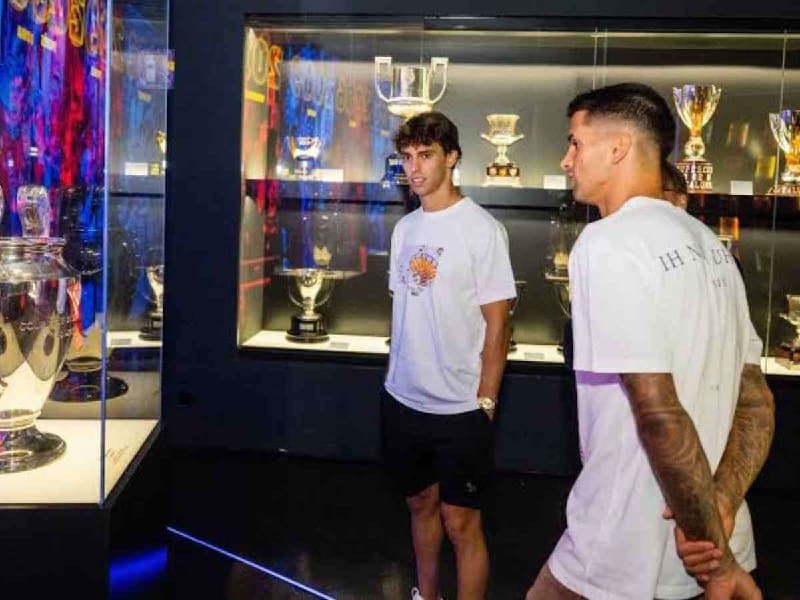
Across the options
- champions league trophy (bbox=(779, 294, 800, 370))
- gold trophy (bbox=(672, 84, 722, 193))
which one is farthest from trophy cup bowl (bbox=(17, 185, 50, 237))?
champions league trophy (bbox=(779, 294, 800, 370))

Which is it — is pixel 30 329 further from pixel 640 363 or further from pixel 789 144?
pixel 789 144

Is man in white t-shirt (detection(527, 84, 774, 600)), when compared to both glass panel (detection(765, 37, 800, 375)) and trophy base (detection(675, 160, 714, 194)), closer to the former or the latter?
trophy base (detection(675, 160, 714, 194))

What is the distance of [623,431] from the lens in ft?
4.60

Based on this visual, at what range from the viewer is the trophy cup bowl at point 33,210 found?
71.3 inches

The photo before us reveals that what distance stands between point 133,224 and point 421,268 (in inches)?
35.7

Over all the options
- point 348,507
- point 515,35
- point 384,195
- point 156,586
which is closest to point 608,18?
point 515,35

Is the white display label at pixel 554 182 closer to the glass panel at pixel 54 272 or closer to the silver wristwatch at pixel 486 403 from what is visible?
the silver wristwatch at pixel 486 403

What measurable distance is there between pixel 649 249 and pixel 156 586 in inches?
53.7

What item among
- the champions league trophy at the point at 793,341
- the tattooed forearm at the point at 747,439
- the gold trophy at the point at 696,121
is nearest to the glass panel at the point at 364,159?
the gold trophy at the point at 696,121

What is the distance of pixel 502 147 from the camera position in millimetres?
4336

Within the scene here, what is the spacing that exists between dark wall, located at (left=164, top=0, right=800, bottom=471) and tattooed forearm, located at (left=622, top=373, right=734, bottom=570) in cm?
275

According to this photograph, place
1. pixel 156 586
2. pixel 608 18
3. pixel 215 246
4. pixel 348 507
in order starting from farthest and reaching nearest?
pixel 215 246
pixel 608 18
pixel 348 507
pixel 156 586

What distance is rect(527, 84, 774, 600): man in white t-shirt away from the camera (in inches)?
51.0

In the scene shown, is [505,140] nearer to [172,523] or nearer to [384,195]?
[384,195]
